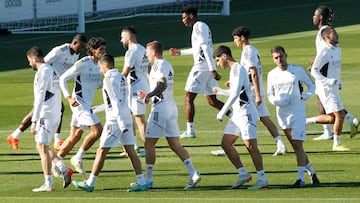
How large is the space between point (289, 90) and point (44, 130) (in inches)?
139

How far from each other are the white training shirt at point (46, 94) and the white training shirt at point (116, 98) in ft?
2.81

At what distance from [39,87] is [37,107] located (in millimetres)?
282

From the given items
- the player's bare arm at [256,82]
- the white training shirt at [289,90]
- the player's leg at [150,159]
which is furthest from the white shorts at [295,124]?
the player's leg at [150,159]

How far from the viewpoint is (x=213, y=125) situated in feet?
81.4

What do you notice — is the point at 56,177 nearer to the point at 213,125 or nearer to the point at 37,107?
the point at 37,107

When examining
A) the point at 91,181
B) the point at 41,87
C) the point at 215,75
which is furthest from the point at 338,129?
A: the point at 41,87

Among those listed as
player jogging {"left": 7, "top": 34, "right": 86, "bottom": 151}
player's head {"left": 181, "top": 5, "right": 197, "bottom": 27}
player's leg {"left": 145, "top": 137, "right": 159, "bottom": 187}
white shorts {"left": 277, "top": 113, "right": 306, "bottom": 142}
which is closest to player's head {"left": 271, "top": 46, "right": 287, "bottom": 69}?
white shorts {"left": 277, "top": 113, "right": 306, "bottom": 142}

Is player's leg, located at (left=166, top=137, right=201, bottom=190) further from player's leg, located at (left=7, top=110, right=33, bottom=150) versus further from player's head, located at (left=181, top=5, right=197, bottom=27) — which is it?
player's head, located at (left=181, top=5, right=197, bottom=27)

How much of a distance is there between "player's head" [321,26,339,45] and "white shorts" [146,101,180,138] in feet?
13.0

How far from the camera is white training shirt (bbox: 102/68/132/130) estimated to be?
57.5 ft

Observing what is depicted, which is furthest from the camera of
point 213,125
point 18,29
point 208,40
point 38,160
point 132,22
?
point 132,22

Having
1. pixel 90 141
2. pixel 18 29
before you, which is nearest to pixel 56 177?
pixel 90 141

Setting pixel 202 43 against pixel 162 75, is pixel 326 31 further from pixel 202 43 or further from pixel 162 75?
pixel 162 75

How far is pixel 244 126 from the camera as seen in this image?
17.7 metres
